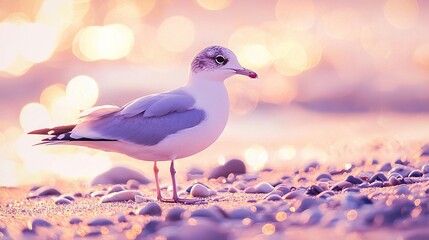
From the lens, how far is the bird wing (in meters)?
6.87

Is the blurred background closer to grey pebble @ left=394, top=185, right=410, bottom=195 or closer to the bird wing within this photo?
the bird wing

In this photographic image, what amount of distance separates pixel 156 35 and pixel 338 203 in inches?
651

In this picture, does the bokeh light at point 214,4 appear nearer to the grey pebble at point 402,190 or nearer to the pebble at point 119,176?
the pebble at point 119,176

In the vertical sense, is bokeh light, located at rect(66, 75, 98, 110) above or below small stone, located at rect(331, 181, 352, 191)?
above

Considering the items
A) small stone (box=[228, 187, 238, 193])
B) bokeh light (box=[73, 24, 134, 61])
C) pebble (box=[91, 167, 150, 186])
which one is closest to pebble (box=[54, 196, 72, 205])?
small stone (box=[228, 187, 238, 193])

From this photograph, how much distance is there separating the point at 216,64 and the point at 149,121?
0.80 m

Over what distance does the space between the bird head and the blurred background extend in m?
3.36

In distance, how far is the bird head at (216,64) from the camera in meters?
7.27

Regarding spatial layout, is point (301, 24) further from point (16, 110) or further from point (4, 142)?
point (4, 142)

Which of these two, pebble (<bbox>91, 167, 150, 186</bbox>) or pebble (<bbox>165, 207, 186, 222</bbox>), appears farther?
pebble (<bbox>91, 167, 150, 186</bbox>)

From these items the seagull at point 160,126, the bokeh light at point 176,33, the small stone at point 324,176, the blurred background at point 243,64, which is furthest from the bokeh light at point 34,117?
the seagull at point 160,126

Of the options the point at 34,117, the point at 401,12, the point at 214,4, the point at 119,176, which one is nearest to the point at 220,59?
the point at 119,176

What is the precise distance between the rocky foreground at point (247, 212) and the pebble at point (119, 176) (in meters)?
0.94

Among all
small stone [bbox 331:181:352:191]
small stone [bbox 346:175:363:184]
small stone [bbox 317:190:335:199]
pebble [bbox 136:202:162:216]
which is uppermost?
small stone [bbox 346:175:363:184]
